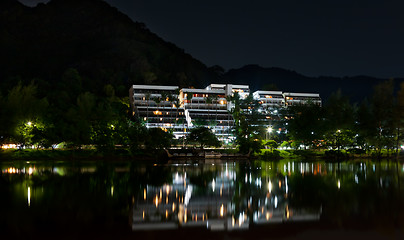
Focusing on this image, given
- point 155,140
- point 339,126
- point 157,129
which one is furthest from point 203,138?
point 339,126

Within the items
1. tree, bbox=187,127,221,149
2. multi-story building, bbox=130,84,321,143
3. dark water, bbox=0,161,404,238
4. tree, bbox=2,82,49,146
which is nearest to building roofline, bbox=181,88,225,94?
multi-story building, bbox=130,84,321,143

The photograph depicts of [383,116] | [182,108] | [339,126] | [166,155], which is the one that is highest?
[182,108]

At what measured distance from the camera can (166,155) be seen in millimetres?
66188

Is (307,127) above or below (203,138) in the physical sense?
above

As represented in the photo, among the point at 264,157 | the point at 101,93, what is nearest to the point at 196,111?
the point at 101,93

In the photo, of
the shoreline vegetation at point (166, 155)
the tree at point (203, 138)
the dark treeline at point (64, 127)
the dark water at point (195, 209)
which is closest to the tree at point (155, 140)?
the dark treeline at point (64, 127)

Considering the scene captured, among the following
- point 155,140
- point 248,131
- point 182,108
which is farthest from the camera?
point 182,108

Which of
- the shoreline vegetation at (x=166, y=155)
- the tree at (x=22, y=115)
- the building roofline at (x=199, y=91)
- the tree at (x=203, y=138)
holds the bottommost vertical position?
the shoreline vegetation at (x=166, y=155)

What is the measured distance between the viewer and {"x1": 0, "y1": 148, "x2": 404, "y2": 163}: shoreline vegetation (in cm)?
6612

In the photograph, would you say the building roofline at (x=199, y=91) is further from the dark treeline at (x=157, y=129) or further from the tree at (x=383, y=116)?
the tree at (x=383, y=116)

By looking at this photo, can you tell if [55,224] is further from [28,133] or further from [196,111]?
[196,111]

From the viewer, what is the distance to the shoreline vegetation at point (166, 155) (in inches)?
2603

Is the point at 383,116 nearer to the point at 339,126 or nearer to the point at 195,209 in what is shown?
the point at 339,126

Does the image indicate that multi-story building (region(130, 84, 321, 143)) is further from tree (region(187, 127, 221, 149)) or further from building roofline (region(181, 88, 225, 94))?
tree (region(187, 127, 221, 149))
